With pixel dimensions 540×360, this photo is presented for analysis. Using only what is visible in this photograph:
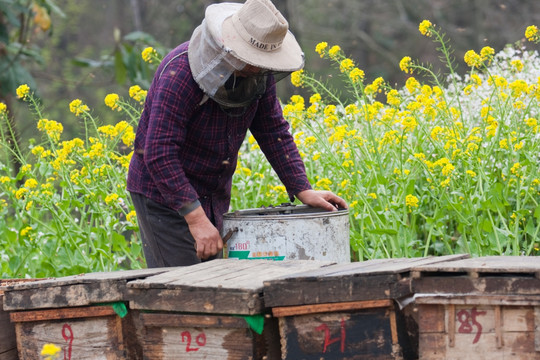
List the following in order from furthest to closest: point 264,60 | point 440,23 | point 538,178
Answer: point 440,23 → point 538,178 → point 264,60

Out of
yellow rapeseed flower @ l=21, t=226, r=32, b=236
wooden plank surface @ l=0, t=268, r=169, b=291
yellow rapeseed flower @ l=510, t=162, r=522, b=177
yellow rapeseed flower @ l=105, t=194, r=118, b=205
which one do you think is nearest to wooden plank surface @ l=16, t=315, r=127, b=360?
wooden plank surface @ l=0, t=268, r=169, b=291

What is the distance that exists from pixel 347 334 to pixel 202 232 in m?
0.94

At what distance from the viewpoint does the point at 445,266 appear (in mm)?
2463

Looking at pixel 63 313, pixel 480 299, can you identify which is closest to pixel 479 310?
pixel 480 299

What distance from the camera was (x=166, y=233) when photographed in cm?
361

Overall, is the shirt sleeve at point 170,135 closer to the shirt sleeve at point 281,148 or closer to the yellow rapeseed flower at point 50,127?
the shirt sleeve at point 281,148

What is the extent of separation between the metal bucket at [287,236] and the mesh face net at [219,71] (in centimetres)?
52

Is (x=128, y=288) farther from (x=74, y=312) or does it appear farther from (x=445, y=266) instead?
(x=445, y=266)

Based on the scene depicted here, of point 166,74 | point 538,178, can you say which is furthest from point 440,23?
point 166,74

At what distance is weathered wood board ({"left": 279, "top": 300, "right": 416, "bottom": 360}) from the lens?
254 cm

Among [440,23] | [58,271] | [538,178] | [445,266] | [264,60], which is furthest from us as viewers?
[440,23]

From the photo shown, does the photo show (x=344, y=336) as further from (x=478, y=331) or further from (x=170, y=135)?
(x=170, y=135)

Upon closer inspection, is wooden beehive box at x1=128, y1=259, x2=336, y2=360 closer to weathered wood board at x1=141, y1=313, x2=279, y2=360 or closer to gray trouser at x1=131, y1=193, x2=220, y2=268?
weathered wood board at x1=141, y1=313, x2=279, y2=360

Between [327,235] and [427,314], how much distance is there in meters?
1.00
